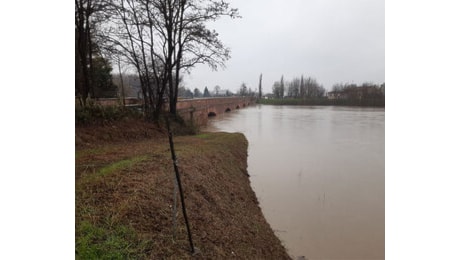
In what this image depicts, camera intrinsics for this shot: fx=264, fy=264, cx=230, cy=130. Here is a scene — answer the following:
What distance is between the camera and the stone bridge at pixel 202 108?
1572 centimetres

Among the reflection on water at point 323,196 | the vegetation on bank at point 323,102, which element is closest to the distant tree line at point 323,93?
the vegetation on bank at point 323,102

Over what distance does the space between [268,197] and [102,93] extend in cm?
1043

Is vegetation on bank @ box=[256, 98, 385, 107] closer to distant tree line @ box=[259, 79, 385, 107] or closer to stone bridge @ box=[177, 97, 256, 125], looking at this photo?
distant tree line @ box=[259, 79, 385, 107]

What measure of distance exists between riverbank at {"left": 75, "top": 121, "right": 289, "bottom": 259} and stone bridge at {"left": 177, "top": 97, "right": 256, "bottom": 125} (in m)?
9.12

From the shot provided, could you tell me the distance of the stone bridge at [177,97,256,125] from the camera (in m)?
15.7

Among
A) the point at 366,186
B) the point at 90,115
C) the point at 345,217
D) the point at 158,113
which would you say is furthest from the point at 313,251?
the point at 158,113

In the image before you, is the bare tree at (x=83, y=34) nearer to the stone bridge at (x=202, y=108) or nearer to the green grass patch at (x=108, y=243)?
the stone bridge at (x=202, y=108)

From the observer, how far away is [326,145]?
561 inches

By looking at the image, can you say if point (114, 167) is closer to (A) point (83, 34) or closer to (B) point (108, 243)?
(B) point (108, 243)

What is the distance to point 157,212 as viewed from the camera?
324cm

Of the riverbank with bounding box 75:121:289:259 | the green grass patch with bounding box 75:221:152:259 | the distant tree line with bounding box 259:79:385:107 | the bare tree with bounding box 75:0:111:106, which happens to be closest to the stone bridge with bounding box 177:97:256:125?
the bare tree with bounding box 75:0:111:106

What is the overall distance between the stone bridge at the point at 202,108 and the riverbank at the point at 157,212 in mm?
9120

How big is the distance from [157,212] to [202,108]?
1874 cm
